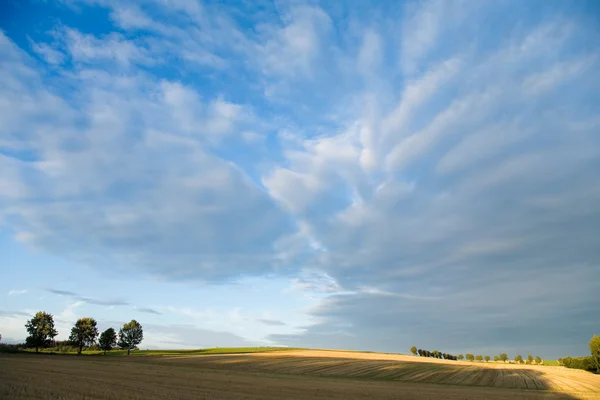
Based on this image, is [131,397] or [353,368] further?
[353,368]

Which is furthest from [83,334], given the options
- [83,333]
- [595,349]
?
[595,349]

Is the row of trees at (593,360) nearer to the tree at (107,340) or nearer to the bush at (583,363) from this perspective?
the bush at (583,363)

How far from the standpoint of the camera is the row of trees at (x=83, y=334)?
120m

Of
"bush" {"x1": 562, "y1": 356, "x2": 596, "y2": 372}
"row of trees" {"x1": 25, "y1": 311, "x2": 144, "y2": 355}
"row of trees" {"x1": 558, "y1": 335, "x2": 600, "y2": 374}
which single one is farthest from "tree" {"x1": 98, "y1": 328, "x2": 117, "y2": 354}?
"bush" {"x1": 562, "y1": 356, "x2": 596, "y2": 372}

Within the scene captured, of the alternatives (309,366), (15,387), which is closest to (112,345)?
(309,366)

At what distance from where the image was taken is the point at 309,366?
70.2 metres

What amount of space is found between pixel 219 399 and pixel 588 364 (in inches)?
5236

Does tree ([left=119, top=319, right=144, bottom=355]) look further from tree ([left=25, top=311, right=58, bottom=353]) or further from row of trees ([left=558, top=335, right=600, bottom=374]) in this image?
row of trees ([left=558, top=335, right=600, bottom=374])

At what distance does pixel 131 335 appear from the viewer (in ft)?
432

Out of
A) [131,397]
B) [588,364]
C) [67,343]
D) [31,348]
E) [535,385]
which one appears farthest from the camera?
[67,343]

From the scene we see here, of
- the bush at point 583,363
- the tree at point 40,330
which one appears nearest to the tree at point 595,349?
the bush at point 583,363

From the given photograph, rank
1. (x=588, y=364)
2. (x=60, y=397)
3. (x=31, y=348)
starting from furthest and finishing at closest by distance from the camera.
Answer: (x=31, y=348) → (x=588, y=364) → (x=60, y=397)

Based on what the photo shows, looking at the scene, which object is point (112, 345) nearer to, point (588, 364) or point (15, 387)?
point (15, 387)

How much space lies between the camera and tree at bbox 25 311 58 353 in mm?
118875
